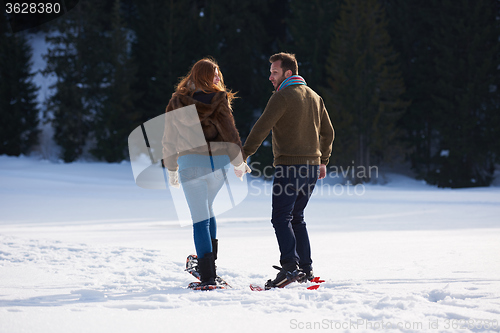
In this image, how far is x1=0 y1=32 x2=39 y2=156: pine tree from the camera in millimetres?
26922

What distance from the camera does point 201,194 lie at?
12.4 feet

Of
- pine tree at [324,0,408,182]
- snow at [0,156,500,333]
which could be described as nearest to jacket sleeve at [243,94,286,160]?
snow at [0,156,500,333]

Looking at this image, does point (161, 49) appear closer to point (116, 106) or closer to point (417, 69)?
point (116, 106)

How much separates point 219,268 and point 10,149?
85.0ft

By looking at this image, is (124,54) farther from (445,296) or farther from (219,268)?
(445,296)

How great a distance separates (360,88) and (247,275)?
21.3 meters

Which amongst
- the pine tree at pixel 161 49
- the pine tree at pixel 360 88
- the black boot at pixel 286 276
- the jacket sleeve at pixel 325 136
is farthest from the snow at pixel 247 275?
the pine tree at pixel 161 49

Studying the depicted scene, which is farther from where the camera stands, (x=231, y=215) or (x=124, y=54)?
(x=124, y=54)

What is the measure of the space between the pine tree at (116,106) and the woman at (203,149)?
24.6m

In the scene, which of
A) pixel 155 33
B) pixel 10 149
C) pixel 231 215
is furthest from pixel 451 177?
pixel 10 149

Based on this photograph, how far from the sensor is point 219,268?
4.84 metres

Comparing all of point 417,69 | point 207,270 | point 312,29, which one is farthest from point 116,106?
point 207,270

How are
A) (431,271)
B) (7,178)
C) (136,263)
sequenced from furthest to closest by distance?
(7,178) < (136,263) < (431,271)

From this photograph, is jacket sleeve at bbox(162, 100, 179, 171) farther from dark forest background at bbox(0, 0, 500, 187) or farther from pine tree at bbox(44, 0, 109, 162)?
pine tree at bbox(44, 0, 109, 162)
